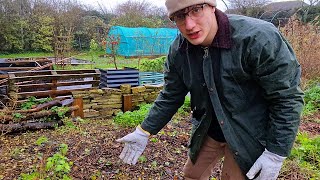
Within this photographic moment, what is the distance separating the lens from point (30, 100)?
21.4 feet

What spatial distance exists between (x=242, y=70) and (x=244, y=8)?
17.5 m

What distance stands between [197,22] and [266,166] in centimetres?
82

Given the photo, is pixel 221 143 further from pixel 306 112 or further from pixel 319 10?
pixel 319 10

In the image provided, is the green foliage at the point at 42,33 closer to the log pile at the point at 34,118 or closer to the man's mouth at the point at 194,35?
the log pile at the point at 34,118

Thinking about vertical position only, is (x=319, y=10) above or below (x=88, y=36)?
above

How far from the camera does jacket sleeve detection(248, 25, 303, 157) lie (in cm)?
143

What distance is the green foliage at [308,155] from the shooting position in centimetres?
315

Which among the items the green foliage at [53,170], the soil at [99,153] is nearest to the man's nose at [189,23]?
the green foliage at [53,170]

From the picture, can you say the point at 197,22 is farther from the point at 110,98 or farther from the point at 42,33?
the point at 42,33

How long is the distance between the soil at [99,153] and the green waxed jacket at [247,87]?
5.03 ft

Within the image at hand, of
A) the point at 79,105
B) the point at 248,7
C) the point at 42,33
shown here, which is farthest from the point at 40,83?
the point at 248,7

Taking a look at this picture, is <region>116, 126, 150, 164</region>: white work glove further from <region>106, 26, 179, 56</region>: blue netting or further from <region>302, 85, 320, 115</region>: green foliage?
<region>106, 26, 179, 56</region>: blue netting

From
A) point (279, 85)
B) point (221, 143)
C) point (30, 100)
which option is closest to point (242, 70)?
point (279, 85)

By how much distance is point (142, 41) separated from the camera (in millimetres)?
18469
